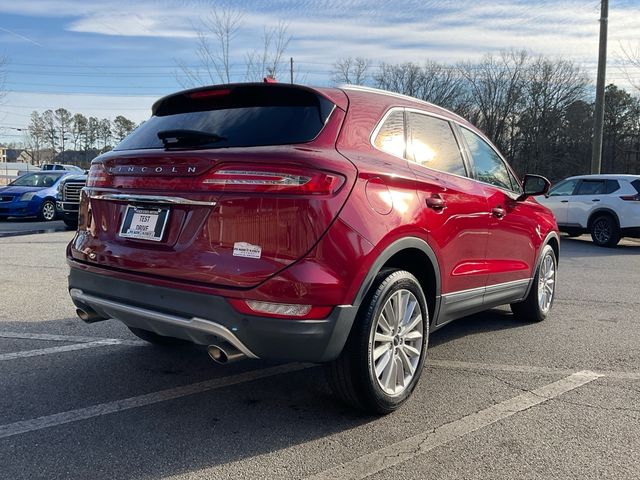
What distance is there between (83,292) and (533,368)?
3.18 metres

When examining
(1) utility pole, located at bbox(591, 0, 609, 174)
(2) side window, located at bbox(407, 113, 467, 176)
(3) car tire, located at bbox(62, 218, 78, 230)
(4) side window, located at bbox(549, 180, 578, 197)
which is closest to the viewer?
(2) side window, located at bbox(407, 113, 467, 176)

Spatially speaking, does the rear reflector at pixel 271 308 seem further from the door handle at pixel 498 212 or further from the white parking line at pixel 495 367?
the door handle at pixel 498 212

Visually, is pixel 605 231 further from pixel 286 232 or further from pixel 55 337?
pixel 286 232

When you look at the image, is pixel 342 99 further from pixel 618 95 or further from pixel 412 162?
pixel 618 95

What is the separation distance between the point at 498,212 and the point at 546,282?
67.4 inches

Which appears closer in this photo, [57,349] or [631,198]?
[57,349]

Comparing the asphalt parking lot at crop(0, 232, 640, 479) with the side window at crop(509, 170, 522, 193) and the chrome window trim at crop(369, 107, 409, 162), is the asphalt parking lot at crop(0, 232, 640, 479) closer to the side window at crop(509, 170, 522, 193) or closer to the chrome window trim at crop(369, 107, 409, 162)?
the side window at crop(509, 170, 522, 193)

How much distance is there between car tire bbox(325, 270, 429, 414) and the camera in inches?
118

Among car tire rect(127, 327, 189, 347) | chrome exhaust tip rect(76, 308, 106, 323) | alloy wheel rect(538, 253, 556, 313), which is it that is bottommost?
car tire rect(127, 327, 189, 347)

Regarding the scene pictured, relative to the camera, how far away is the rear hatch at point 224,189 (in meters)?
2.72

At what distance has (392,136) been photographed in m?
3.46

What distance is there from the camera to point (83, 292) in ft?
11.0

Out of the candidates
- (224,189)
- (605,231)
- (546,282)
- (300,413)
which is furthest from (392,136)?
(605,231)

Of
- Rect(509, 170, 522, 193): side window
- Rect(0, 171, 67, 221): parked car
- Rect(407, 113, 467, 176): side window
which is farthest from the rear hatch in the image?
Rect(0, 171, 67, 221): parked car
